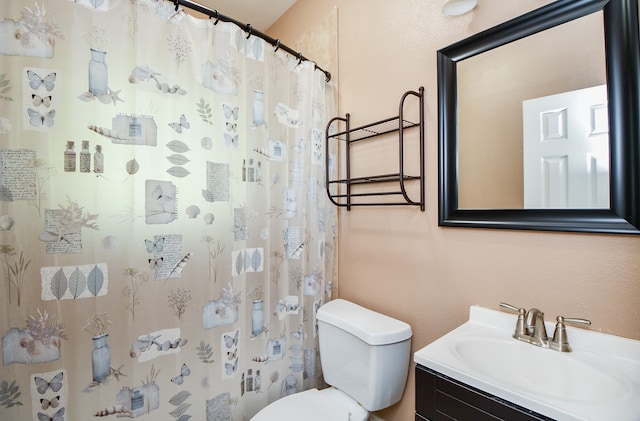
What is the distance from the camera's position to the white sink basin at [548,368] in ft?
2.22

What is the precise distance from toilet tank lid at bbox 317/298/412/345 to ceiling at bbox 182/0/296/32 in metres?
2.21

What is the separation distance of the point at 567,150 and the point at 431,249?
0.62 metres

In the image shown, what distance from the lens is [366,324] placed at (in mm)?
1335

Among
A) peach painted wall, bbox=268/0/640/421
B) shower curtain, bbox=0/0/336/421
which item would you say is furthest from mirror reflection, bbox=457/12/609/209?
shower curtain, bbox=0/0/336/421

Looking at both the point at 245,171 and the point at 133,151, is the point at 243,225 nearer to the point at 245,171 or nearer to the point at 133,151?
the point at 245,171

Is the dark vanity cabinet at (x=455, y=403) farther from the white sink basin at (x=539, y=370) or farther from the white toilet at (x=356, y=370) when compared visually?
the white toilet at (x=356, y=370)

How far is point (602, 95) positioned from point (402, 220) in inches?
32.8

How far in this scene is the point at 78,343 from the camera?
3.34 feet

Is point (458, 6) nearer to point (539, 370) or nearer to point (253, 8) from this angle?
point (539, 370)

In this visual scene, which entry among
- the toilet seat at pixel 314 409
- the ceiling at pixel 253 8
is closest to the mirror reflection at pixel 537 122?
the toilet seat at pixel 314 409

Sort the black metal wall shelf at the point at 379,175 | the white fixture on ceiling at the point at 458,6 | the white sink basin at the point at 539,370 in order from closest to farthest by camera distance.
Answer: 1. the white sink basin at the point at 539,370
2. the white fixture on ceiling at the point at 458,6
3. the black metal wall shelf at the point at 379,175

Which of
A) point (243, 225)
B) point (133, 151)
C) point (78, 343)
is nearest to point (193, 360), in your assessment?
point (78, 343)

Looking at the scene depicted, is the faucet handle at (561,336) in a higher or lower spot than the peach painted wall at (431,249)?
lower

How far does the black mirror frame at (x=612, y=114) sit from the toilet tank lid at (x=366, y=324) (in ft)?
1.89
